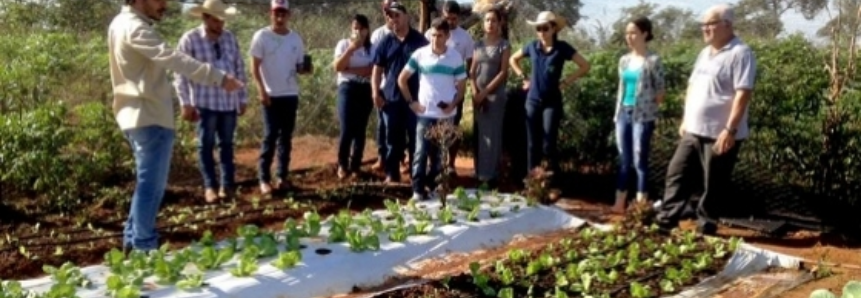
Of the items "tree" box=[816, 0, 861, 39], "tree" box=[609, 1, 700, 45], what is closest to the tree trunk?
"tree" box=[609, 1, 700, 45]

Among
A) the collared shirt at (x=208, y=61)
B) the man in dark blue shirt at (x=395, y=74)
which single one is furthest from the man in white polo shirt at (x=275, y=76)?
the man in dark blue shirt at (x=395, y=74)

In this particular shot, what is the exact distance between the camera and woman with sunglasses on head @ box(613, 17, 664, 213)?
6984mm

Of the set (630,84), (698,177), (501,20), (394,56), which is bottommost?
(698,177)

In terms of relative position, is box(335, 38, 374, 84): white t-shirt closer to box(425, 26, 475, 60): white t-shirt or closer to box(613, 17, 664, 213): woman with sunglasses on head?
box(425, 26, 475, 60): white t-shirt

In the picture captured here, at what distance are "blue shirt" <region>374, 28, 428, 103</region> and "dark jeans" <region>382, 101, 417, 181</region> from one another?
0.27 feet

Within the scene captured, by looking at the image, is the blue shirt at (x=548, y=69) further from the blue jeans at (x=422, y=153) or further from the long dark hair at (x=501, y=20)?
the blue jeans at (x=422, y=153)

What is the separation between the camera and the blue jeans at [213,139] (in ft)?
22.7

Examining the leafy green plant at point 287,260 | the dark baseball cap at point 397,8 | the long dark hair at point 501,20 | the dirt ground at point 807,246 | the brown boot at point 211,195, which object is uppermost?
the dark baseball cap at point 397,8

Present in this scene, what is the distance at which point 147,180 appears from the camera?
524 cm

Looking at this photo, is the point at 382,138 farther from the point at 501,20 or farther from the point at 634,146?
the point at 634,146

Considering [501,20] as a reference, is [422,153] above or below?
below

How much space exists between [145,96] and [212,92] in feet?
5.42

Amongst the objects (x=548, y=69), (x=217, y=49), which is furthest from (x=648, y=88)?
(x=217, y=49)

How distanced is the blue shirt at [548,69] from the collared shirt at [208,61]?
225 centimetres
